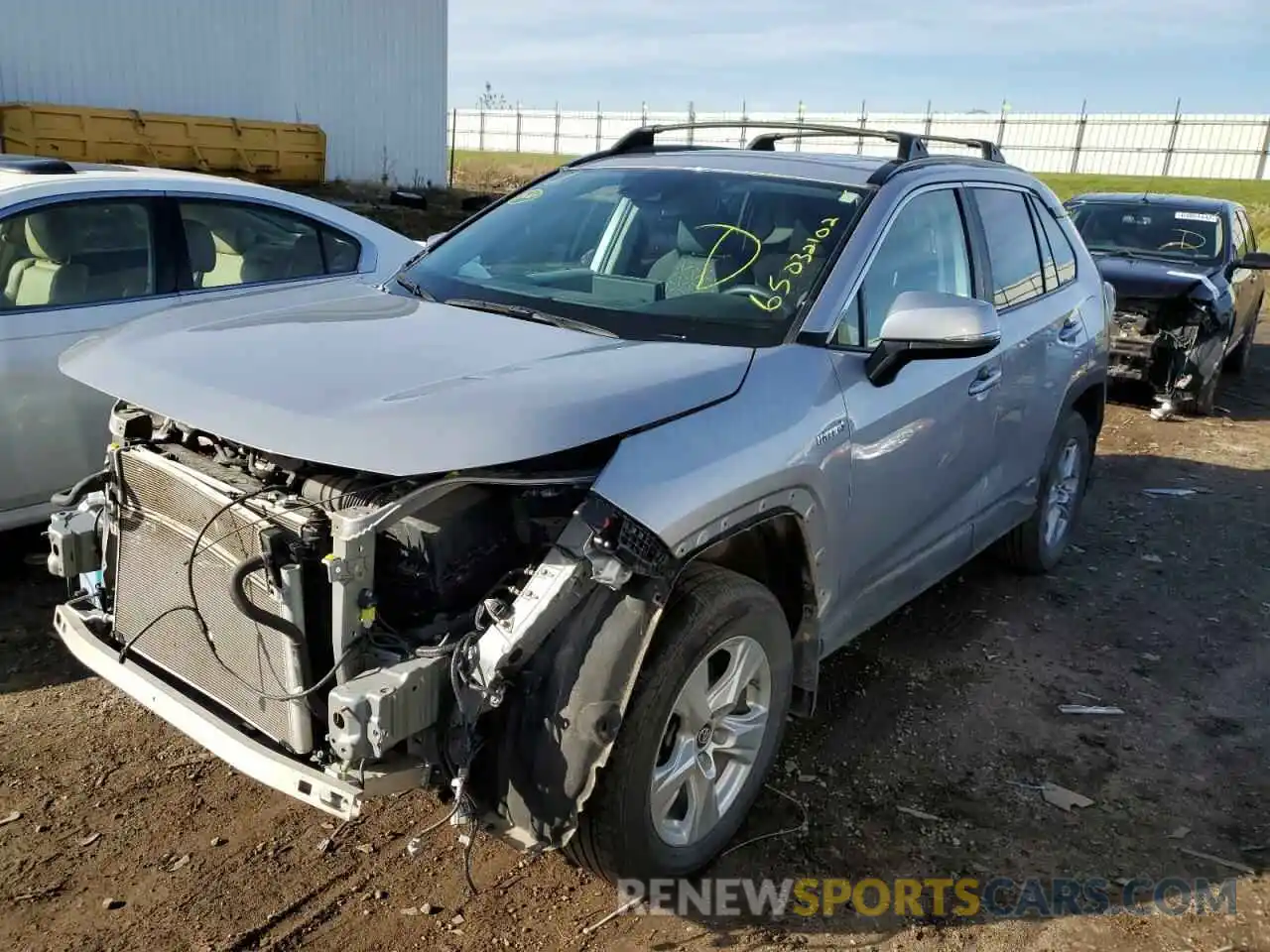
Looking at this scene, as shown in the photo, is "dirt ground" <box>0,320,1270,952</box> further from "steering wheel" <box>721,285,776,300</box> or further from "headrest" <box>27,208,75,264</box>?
"steering wheel" <box>721,285,776,300</box>

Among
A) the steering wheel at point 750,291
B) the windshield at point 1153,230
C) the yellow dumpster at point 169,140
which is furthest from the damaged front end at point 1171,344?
the yellow dumpster at point 169,140

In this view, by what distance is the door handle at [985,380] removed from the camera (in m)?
3.94

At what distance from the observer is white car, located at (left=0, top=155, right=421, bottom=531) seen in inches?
172

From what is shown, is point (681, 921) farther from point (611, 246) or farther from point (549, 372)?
point (611, 246)

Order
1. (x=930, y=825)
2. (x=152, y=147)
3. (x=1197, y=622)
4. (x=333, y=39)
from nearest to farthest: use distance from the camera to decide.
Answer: (x=930, y=825)
(x=1197, y=622)
(x=152, y=147)
(x=333, y=39)

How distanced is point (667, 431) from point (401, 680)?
0.88 m

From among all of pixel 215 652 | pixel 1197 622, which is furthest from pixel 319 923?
pixel 1197 622

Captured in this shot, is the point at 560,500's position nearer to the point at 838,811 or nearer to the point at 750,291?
the point at 750,291

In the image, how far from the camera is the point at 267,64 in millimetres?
19375

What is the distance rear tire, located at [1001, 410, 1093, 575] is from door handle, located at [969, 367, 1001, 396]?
38.1 inches

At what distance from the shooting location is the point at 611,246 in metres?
3.84

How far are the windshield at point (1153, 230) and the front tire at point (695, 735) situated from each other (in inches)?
329

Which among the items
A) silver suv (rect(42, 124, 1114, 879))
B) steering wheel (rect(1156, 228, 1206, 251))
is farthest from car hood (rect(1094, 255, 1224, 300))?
silver suv (rect(42, 124, 1114, 879))

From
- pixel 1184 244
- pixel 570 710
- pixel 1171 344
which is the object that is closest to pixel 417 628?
pixel 570 710
